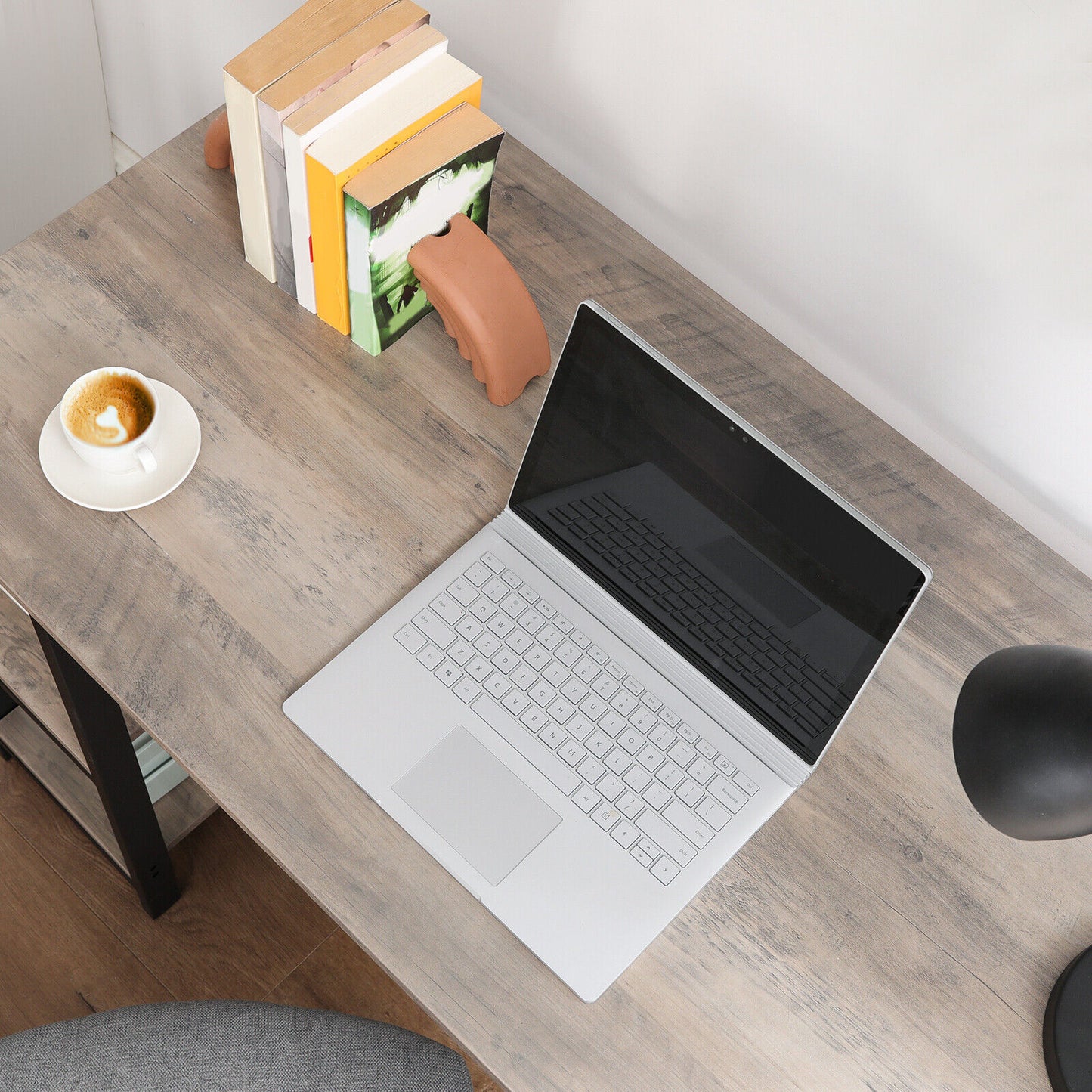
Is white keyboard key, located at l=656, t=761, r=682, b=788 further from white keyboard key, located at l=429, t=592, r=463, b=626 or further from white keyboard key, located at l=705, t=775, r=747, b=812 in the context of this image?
white keyboard key, located at l=429, t=592, r=463, b=626

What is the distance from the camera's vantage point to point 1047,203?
804mm

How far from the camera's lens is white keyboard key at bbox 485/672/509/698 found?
0.84 metres

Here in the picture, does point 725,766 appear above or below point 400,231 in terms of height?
below

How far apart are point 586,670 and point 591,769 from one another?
0.26 feet

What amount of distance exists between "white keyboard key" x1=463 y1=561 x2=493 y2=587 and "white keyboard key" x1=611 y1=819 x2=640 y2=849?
0.22m

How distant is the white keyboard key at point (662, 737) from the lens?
836 millimetres

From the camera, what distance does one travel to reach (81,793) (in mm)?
1436

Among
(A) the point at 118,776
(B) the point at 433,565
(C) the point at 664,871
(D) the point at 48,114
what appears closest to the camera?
(C) the point at 664,871

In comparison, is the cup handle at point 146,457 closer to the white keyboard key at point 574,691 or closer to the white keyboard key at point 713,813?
the white keyboard key at point 574,691

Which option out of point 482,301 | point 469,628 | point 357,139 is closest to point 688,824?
point 469,628

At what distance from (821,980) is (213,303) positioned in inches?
29.6

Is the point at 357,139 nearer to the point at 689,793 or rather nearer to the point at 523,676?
the point at 523,676

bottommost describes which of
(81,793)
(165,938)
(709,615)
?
(165,938)

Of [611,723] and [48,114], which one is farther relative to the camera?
[48,114]
